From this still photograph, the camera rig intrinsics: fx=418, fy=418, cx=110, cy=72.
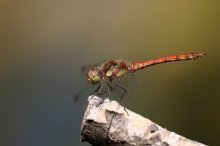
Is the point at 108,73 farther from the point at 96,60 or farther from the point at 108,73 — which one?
the point at 96,60

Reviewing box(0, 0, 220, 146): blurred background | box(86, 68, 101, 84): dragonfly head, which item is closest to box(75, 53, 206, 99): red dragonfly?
box(86, 68, 101, 84): dragonfly head

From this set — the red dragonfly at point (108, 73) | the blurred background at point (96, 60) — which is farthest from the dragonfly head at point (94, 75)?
the blurred background at point (96, 60)

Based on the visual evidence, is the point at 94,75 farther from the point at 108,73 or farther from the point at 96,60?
the point at 96,60

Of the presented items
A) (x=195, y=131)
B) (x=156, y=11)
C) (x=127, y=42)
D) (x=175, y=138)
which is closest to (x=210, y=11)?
(x=156, y=11)

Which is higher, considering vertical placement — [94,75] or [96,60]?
[96,60]

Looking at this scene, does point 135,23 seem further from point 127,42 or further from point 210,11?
point 210,11

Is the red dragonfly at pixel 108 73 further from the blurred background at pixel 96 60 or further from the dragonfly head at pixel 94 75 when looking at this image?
the blurred background at pixel 96 60

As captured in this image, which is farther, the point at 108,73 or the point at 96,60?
the point at 96,60

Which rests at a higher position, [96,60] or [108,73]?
[96,60]

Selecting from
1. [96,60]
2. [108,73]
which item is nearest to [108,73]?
[108,73]
